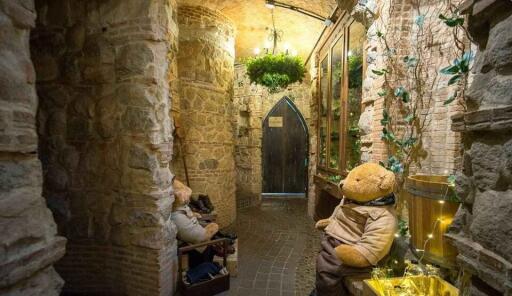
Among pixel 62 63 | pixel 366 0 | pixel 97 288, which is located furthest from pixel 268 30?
pixel 97 288

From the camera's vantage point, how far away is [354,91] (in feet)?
11.9

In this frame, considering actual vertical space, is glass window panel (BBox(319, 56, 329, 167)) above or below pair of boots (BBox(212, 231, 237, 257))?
above

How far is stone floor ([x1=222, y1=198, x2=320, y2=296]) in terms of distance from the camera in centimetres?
304

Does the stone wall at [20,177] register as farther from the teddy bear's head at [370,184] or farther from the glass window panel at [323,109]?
the glass window panel at [323,109]

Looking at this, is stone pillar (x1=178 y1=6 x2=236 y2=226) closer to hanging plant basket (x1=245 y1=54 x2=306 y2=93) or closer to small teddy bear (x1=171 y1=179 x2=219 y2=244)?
hanging plant basket (x1=245 y1=54 x2=306 y2=93)

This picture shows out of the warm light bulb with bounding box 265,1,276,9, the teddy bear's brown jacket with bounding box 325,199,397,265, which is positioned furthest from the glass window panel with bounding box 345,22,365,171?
the teddy bear's brown jacket with bounding box 325,199,397,265

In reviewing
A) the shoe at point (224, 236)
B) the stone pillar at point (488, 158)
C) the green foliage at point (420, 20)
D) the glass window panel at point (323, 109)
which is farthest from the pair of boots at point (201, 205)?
the green foliage at point (420, 20)

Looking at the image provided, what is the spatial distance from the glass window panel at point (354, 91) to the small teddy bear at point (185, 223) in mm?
2180

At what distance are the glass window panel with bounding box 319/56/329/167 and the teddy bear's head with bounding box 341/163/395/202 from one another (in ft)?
8.85

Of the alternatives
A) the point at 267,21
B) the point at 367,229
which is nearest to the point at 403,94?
the point at 367,229

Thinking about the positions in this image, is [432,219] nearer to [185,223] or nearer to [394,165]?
[394,165]

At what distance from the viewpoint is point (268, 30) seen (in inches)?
209

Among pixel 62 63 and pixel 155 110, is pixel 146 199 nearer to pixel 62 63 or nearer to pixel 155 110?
pixel 155 110

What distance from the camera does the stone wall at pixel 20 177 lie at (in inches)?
44.3
